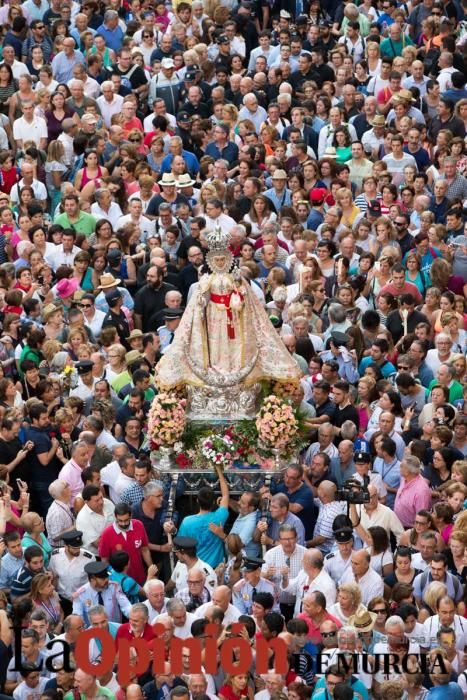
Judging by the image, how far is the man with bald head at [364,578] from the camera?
906 inches

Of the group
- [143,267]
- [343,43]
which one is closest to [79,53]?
[343,43]

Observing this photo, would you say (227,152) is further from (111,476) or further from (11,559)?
(11,559)

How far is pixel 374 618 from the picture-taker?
2228 cm

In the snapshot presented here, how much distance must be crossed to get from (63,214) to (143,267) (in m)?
1.74

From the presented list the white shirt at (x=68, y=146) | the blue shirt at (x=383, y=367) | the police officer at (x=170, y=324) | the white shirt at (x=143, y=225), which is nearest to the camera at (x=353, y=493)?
the blue shirt at (x=383, y=367)

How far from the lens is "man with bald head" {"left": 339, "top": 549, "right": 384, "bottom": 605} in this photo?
75.5ft

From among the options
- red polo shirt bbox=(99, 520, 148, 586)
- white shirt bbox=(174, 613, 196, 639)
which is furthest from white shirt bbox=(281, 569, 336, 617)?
red polo shirt bbox=(99, 520, 148, 586)

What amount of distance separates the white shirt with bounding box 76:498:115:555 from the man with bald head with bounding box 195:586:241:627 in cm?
211

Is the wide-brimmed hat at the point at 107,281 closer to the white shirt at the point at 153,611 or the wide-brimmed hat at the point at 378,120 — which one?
the wide-brimmed hat at the point at 378,120

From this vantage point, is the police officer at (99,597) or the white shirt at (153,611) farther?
the police officer at (99,597)

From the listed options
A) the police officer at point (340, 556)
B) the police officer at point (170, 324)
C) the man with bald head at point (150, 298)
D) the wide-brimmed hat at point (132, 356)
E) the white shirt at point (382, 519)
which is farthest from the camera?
Result: the man with bald head at point (150, 298)

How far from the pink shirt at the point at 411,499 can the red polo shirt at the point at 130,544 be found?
2651mm

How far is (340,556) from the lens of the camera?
23500 mm

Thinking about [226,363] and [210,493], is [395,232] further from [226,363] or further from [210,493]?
[210,493]
